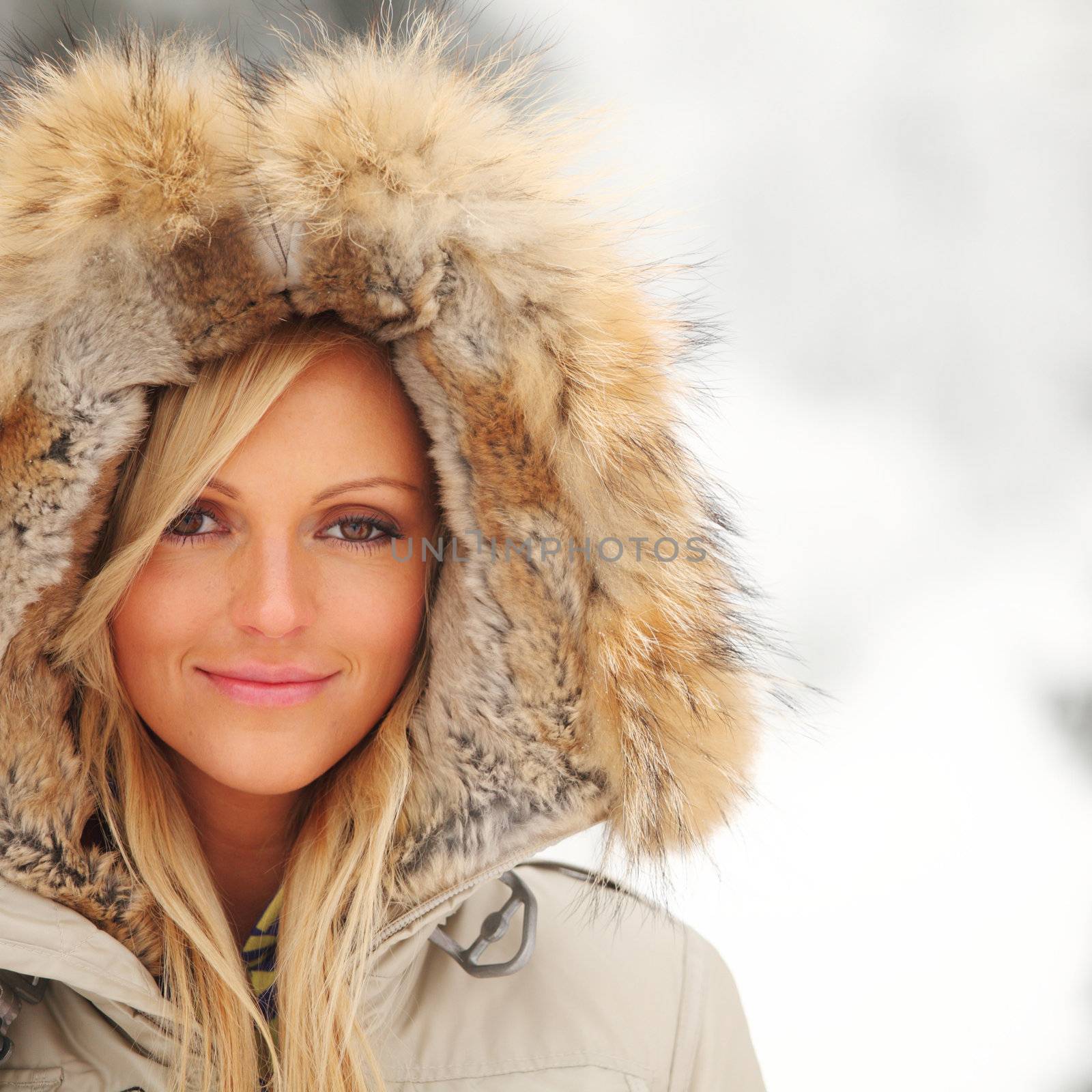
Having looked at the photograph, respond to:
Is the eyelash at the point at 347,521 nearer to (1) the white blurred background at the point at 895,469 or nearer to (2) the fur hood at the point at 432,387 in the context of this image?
(2) the fur hood at the point at 432,387

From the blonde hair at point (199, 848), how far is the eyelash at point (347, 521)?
0.04 metres

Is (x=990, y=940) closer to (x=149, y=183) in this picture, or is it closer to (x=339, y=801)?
(x=339, y=801)

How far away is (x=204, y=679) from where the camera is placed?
1.06 m

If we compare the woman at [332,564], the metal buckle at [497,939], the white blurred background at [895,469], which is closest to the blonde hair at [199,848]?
the woman at [332,564]

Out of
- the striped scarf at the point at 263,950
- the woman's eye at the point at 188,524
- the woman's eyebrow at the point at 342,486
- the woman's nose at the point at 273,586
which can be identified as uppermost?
the woman's eyebrow at the point at 342,486

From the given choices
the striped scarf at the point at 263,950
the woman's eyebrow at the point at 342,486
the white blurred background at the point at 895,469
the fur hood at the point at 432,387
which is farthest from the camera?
the white blurred background at the point at 895,469

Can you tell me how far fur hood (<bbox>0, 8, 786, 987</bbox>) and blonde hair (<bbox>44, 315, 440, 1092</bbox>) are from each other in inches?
1.3

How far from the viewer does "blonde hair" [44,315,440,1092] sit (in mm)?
1012

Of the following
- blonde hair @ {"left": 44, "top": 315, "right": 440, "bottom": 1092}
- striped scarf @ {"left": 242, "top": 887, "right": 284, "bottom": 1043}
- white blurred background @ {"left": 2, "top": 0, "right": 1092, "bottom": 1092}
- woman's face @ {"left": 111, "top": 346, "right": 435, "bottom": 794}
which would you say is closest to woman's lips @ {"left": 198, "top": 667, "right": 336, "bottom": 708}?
woman's face @ {"left": 111, "top": 346, "right": 435, "bottom": 794}

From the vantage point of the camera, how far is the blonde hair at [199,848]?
3.32 ft

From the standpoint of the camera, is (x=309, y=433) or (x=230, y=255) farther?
(x=309, y=433)

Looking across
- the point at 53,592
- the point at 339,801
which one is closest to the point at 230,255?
the point at 53,592

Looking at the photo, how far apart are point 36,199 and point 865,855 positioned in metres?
2.10

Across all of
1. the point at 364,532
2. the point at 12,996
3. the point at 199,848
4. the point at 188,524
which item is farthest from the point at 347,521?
the point at 12,996
